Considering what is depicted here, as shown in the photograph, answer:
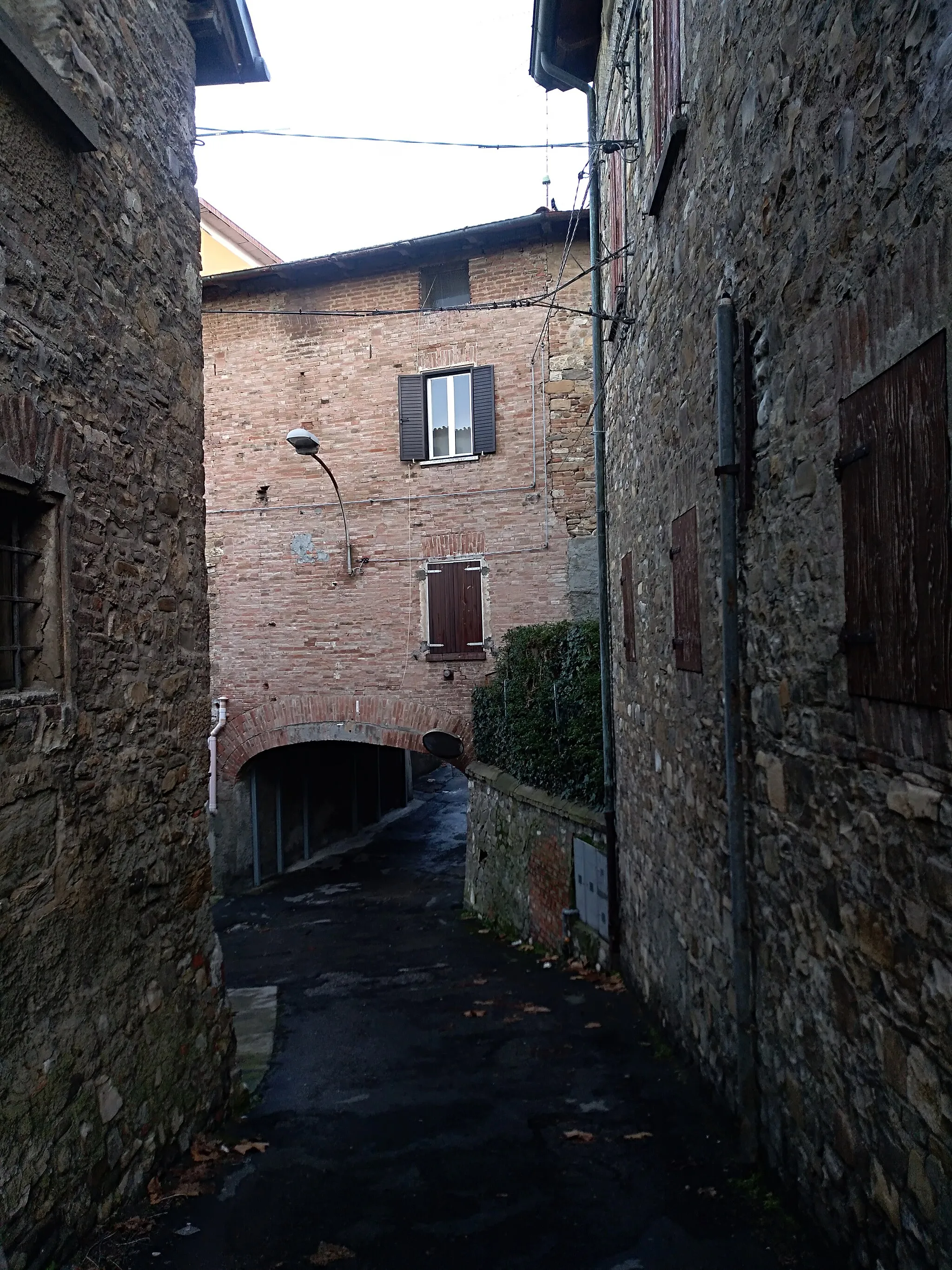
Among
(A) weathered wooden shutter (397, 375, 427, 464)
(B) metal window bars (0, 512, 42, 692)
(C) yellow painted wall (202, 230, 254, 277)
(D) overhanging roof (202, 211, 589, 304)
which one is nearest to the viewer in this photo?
(B) metal window bars (0, 512, 42, 692)

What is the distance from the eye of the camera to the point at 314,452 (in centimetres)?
1176

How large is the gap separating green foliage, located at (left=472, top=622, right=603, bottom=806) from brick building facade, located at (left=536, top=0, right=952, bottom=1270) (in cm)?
342

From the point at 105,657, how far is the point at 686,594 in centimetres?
300

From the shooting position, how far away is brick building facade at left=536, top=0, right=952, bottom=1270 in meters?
2.16

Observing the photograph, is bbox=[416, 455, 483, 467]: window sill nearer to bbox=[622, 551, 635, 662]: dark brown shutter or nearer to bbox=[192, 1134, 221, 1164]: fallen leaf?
bbox=[622, 551, 635, 662]: dark brown shutter

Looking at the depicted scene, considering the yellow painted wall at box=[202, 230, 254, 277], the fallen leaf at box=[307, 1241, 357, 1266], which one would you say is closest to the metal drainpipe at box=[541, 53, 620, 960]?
the fallen leaf at box=[307, 1241, 357, 1266]

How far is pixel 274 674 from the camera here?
1337cm

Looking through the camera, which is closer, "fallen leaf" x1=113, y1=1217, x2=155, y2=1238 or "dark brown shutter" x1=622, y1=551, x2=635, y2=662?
"fallen leaf" x1=113, y1=1217, x2=155, y2=1238

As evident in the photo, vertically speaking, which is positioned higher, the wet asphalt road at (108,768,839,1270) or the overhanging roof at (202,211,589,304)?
the overhanging roof at (202,211,589,304)

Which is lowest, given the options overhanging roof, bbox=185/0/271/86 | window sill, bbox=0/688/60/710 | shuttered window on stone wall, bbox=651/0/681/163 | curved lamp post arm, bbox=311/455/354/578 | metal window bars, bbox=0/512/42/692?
window sill, bbox=0/688/60/710

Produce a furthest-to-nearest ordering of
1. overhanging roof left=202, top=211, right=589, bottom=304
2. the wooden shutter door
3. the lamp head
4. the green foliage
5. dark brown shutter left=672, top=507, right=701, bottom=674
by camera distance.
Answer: the wooden shutter door → overhanging roof left=202, top=211, right=589, bottom=304 → the lamp head → the green foliage → dark brown shutter left=672, top=507, right=701, bottom=674

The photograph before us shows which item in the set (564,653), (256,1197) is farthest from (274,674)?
(256,1197)

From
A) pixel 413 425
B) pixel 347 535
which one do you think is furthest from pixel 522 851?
pixel 413 425

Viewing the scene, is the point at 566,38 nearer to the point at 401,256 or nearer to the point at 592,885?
the point at 401,256
